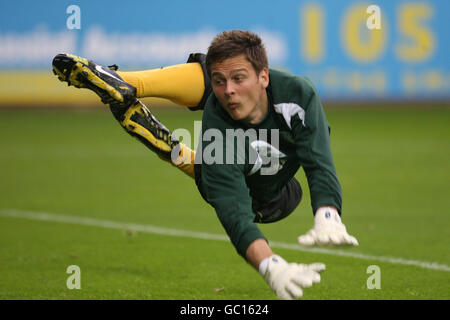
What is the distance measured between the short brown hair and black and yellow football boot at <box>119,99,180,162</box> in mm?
1410

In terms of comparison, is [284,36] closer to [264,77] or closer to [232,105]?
[264,77]

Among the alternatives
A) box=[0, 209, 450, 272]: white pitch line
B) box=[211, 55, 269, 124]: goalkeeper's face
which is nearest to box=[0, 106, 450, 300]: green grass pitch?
box=[0, 209, 450, 272]: white pitch line

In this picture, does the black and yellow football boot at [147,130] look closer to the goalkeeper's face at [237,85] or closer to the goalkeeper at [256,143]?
the goalkeeper at [256,143]

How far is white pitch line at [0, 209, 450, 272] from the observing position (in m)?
7.73

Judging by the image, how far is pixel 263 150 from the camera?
5055 millimetres

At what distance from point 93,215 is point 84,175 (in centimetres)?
346

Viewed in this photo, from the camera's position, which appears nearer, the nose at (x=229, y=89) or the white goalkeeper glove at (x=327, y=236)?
the white goalkeeper glove at (x=327, y=236)

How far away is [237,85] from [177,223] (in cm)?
548

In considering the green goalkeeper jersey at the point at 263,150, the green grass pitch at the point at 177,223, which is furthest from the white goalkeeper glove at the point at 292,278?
the green grass pitch at the point at 177,223

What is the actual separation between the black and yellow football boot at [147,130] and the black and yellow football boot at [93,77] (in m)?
0.29

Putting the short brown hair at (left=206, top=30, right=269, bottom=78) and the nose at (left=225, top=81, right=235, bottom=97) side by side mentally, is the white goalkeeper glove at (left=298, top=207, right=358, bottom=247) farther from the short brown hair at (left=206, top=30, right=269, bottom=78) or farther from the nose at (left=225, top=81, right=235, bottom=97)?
the short brown hair at (left=206, top=30, right=269, bottom=78)

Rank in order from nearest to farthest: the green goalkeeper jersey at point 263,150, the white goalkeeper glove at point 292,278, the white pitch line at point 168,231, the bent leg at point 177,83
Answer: the white goalkeeper glove at point 292,278
the green goalkeeper jersey at point 263,150
the bent leg at point 177,83
the white pitch line at point 168,231

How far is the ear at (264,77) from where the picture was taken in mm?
4832
